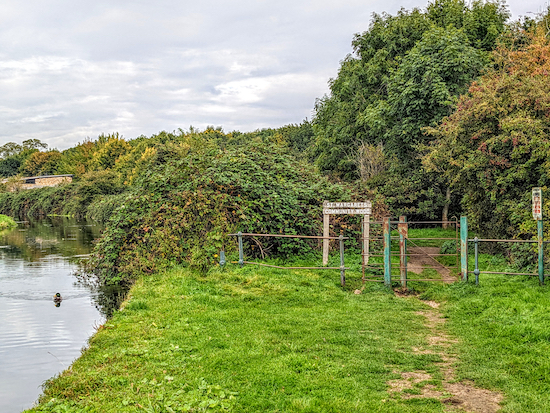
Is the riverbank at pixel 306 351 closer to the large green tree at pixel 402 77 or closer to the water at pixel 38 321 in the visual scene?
the water at pixel 38 321

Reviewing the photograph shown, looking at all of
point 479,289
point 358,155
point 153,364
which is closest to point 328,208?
point 479,289

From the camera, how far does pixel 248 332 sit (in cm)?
791

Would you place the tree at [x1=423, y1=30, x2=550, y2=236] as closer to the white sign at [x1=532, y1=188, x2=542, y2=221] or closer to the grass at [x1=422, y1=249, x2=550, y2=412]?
the white sign at [x1=532, y1=188, x2=542, y2=221]

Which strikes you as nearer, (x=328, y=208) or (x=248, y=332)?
(x=248, y=332)

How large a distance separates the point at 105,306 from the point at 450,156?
1211 centimetres

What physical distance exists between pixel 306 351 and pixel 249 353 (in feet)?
2.59

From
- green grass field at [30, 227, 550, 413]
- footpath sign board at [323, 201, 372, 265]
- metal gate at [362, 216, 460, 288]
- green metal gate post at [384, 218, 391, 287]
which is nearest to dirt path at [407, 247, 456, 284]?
metal gate at [362, 216, 460, 288]

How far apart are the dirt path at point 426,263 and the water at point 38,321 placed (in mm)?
7647

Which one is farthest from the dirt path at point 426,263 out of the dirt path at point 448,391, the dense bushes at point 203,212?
the dirt path at point 448,391

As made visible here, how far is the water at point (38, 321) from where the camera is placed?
8695 millimetres

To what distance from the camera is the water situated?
870 cm

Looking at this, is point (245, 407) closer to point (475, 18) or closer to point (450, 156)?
point (450, 156)

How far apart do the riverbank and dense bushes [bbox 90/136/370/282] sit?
10.3 ft

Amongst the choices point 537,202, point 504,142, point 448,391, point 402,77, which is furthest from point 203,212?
point 402,77
